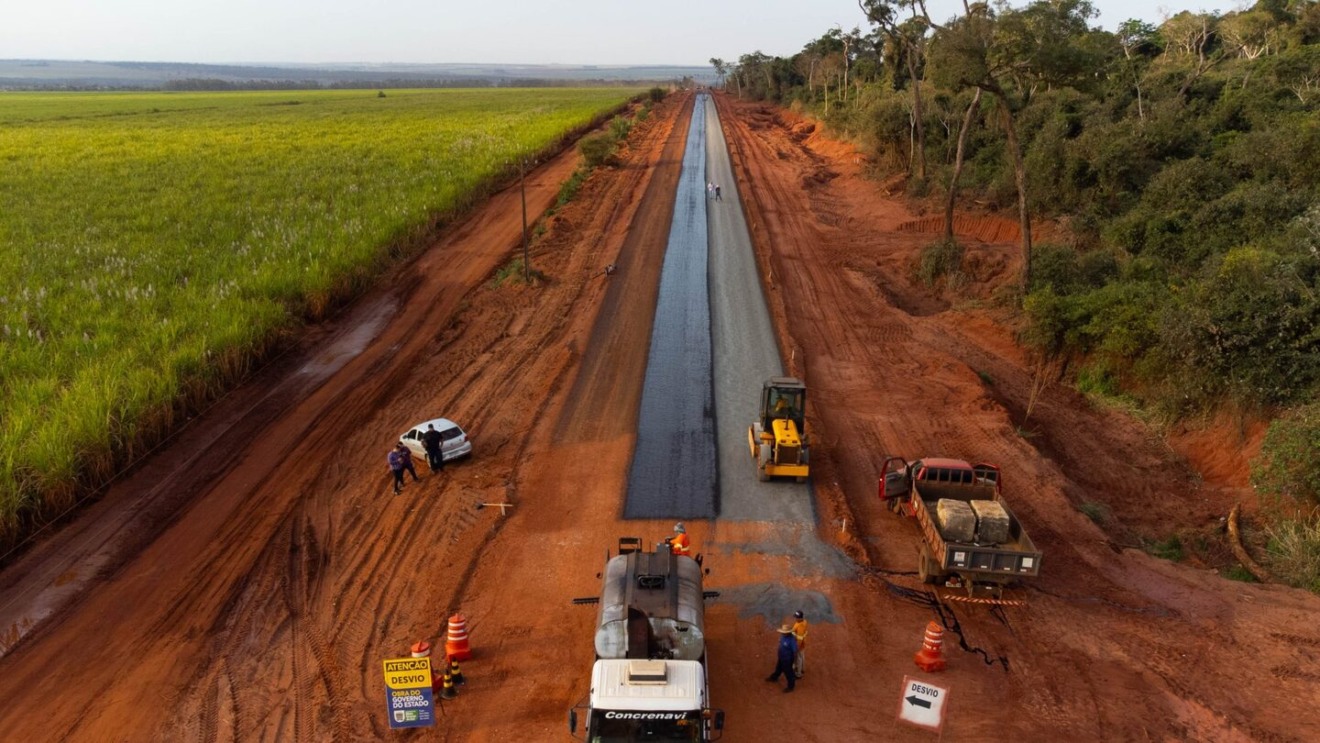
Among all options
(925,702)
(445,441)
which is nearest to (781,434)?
(445,441)

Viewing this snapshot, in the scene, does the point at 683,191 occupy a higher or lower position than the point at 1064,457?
higher

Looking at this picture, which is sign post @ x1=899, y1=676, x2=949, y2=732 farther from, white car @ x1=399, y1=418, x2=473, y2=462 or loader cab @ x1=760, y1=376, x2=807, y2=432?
white car @ x1=399, y1=418, x2=473, y2=462

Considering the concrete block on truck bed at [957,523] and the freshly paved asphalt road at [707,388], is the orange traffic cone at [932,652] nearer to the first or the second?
the concrete block on truck bed at [957,523]

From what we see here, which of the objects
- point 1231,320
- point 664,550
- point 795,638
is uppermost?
point 1231,320

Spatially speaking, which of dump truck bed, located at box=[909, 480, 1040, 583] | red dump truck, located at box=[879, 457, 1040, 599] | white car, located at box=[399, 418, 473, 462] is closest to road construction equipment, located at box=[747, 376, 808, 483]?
red dump truck, located at box=[879, 457, 1040, 599]

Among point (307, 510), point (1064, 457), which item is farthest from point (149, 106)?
point (1064, 457)

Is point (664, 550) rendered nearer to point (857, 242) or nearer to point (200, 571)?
point (200, 571)

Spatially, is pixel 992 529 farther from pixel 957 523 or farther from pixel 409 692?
pixel 409 692

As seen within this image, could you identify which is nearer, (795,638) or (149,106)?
(795,638)
